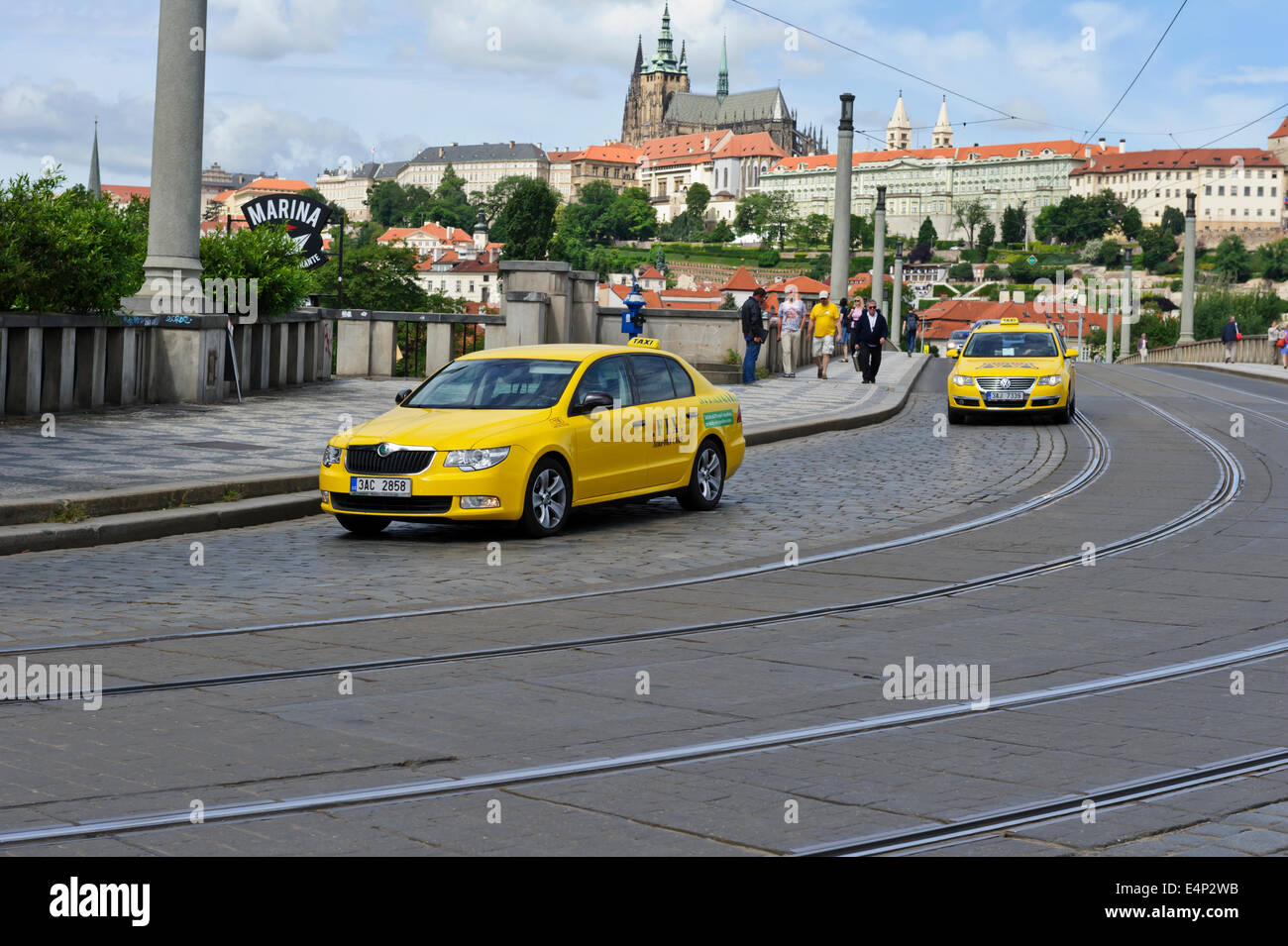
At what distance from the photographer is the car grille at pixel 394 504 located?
12.2 meters

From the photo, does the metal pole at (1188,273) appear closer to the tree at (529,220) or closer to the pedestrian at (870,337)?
the pedestrian at (870,337)

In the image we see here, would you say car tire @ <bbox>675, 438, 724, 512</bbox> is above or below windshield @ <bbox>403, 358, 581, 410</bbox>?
below

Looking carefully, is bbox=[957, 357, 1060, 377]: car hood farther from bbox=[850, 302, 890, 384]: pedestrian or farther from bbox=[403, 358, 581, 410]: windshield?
bbox=[403, 358, 581, 410]: windshield

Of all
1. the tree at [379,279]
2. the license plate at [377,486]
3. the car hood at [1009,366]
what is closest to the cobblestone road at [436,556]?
the license plate at [377,486]

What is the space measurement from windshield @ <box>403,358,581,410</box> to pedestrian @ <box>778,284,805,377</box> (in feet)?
64.3

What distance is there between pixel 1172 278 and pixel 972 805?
20339cm

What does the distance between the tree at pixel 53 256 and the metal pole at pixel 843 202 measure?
18660 millimetres

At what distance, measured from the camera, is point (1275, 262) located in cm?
19162

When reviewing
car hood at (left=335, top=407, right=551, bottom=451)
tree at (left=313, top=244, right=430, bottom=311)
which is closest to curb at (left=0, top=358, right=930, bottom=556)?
car hood at (left=335, top=407, right=551, bottom=451)

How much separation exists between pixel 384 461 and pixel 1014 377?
50.0 ft

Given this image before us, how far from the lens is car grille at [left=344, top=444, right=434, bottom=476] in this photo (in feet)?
40.1

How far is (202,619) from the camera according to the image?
893cm

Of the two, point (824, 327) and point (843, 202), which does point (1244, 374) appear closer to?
point (843, 202)
